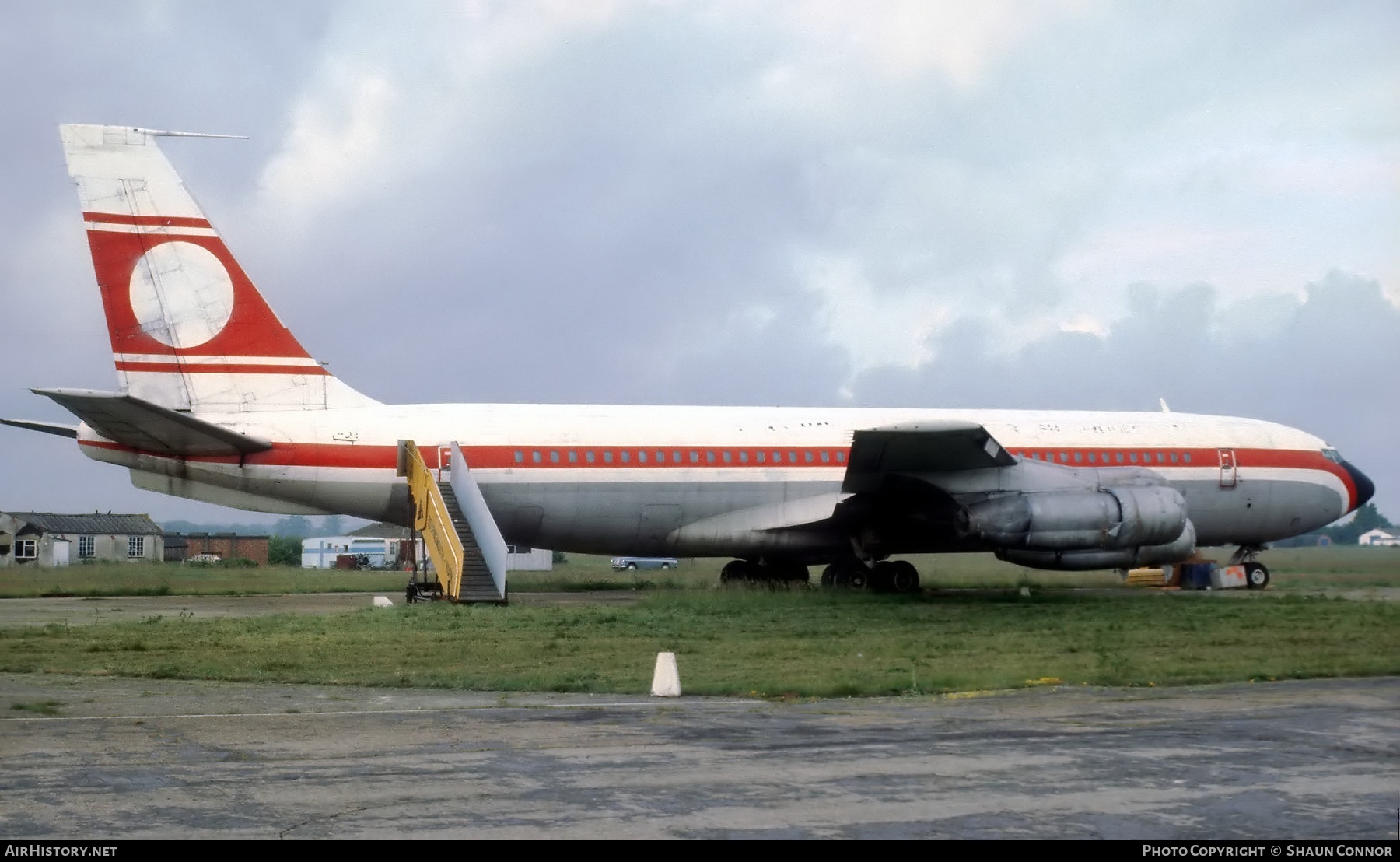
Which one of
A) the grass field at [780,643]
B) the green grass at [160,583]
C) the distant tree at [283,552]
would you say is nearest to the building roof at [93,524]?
the distant tree at [283,552]

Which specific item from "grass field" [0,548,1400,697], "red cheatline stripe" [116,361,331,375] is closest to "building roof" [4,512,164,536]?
"red cheatline stripe" [116,361,331,375]

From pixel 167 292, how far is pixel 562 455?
23.3 ft

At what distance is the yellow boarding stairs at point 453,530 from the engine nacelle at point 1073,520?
7.87 meters

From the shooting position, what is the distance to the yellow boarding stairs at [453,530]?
20.9 meters

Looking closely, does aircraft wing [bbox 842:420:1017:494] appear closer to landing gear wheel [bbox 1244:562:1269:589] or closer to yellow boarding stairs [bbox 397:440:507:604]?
yellow boarding stairs [bbox 397:440:507:604]

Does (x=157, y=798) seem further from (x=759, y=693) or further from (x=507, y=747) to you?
(x=759, y=693)

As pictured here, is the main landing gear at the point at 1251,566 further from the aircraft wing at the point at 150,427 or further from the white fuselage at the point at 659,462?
the aircraft wing at the point at 150,427

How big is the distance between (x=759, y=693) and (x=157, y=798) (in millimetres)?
5300

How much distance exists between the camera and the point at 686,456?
2420 cm

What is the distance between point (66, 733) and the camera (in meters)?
8.74

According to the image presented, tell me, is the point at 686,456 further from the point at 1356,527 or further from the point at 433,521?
the point at 1356,527

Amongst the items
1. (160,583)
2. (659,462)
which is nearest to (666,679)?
(659,462)

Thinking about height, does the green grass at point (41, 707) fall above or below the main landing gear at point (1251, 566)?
below

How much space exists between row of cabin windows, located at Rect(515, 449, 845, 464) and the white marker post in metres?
12.5
